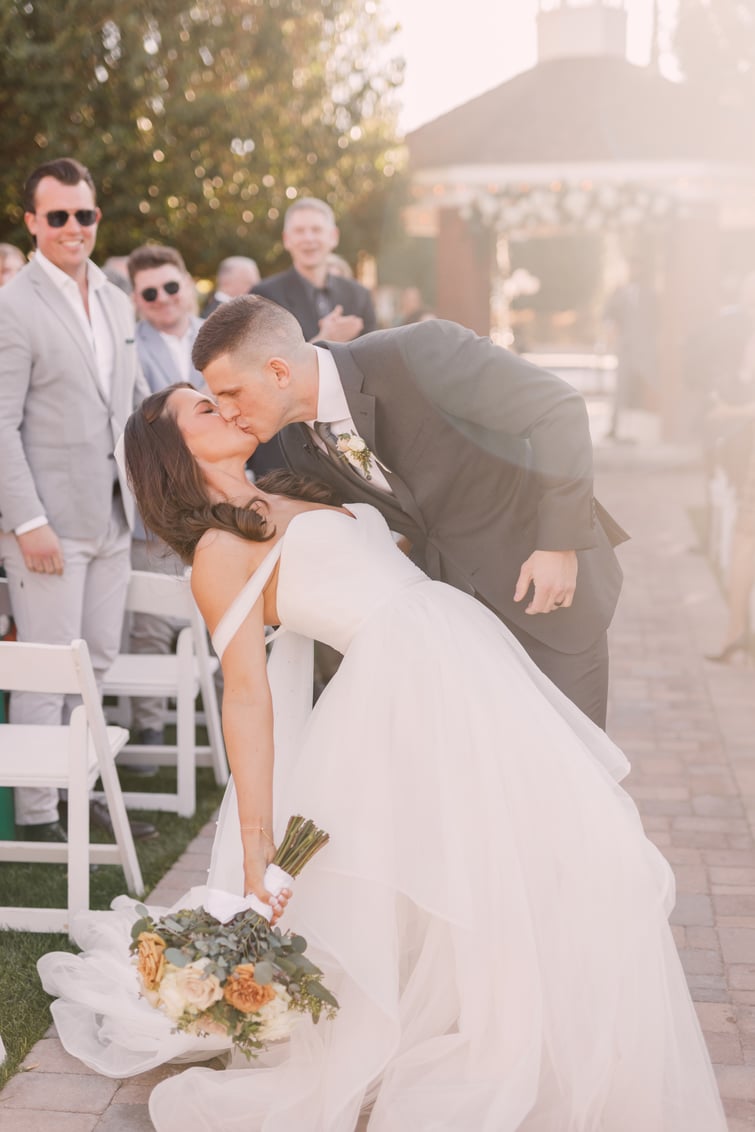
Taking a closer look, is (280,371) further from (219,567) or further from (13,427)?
(13,427)

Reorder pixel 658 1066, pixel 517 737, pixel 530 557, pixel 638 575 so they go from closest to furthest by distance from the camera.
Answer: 1. pixel 658 1066
2. pixel 517 737
3. pixel 530 557
4. pixel 638 575

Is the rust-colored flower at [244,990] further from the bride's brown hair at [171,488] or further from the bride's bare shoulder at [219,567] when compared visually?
the bride's brown hair at [171,488]

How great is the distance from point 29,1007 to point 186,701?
165 cm

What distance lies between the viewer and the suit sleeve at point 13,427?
470 cm

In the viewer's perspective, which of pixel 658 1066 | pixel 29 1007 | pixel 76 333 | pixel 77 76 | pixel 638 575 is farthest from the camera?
pixel 77 76

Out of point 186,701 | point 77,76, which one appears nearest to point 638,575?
point 186,701

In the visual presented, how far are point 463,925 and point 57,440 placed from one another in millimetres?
2752

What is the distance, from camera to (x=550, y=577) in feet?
9.98

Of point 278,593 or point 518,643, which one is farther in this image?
point 518,643

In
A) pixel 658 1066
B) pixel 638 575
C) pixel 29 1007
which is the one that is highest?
pixel 658 1066

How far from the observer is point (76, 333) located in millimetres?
4875

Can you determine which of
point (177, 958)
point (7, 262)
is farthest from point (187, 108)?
point (177, 958)

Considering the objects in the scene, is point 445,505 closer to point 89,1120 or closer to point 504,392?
point 504,392

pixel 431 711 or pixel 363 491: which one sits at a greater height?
pixel 363 491
